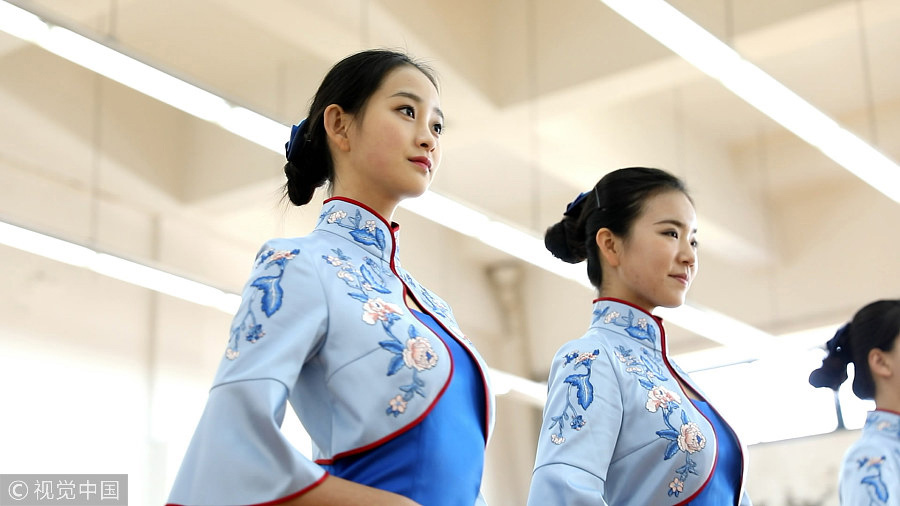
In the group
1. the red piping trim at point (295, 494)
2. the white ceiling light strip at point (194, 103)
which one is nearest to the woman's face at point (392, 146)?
the red piping trim at point (295, 494)

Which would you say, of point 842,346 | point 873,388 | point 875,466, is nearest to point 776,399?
point 842,346

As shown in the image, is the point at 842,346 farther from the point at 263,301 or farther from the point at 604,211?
the point at 263,301

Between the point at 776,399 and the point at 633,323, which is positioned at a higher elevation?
the point at 776,399

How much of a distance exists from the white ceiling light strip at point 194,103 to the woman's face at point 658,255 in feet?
6.82

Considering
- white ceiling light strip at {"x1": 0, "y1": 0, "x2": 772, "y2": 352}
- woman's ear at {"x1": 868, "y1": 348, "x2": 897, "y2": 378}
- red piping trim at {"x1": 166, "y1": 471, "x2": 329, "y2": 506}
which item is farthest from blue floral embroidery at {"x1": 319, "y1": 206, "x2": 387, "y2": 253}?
white ceiling light strip at {"x1": 0, "y1": 0, "x2": 772, "y2": 352}

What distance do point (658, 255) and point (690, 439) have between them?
379 millimetres

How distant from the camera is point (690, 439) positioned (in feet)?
7.11

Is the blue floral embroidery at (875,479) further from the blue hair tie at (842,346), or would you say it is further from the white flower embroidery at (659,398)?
the white flower embroidery at (659,398)

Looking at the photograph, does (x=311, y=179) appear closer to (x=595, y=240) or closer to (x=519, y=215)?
(x=595, y=240)

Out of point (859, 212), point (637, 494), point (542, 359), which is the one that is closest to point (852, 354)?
point (637, 494)

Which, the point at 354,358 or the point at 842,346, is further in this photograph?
the point at 842,346

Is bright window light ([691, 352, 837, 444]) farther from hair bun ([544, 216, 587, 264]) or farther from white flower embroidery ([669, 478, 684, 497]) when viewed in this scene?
white flower embroidery ([669, 478, 684, 497])

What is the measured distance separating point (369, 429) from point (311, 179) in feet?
1.73

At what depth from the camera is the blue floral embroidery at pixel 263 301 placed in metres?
1.53
